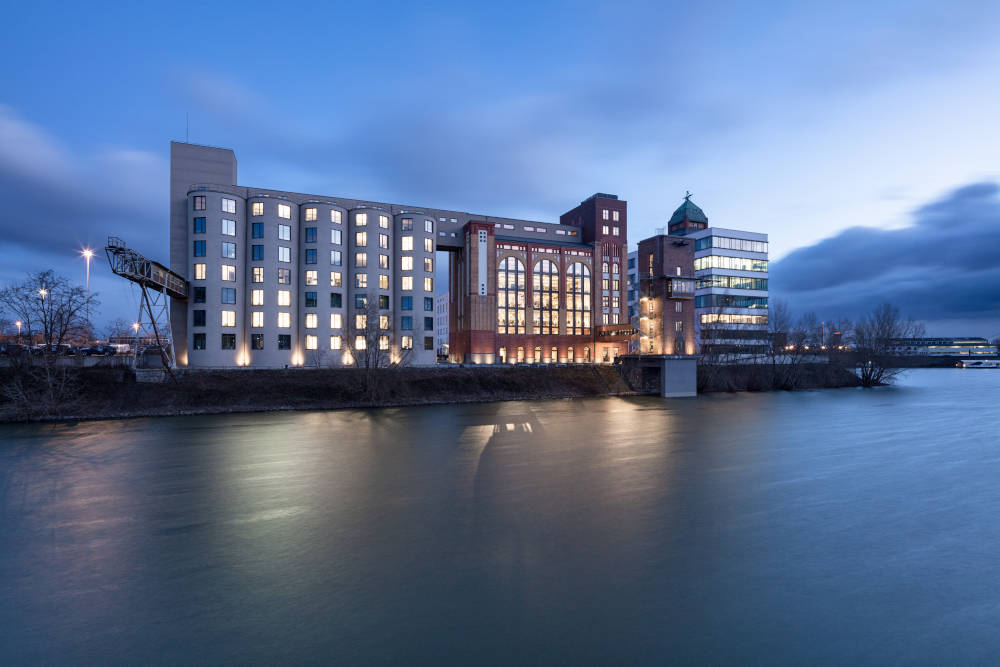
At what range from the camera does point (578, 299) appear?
85.1 metres

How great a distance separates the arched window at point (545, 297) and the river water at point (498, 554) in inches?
2195

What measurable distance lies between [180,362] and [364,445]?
43593mm

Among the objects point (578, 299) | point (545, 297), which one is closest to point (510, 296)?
point (545, 297)

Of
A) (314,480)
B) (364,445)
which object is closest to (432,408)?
(364,445)

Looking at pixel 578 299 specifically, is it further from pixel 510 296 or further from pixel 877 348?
pixel 877 348

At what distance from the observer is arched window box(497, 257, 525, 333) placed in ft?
263

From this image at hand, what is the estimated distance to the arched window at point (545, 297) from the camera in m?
82.2

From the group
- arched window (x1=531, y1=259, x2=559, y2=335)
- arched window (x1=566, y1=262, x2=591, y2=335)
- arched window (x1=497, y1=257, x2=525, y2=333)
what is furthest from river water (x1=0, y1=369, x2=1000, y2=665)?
arched window (x1=566, y1=262, x2=591, y2=335)

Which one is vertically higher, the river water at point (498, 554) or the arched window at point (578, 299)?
the arched window at point (578, 299)

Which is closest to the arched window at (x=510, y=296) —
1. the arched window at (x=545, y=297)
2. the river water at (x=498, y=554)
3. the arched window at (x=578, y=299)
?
the arched window at (x=545, y=297)

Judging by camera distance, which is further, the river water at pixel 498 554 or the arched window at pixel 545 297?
the arched window at pixel 545 297

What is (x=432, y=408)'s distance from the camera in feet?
157

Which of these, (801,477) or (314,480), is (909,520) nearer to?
(801,477)

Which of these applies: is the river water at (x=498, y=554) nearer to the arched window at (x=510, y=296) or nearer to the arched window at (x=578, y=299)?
the arched window at (x=510, y=296)
